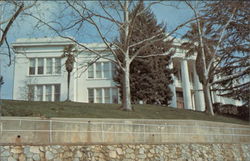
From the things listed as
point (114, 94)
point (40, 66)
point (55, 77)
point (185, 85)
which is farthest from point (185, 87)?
point (40, 66)

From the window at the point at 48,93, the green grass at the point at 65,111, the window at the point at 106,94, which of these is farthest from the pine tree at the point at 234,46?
the window at the point at 48,93

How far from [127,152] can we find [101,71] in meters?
19.1

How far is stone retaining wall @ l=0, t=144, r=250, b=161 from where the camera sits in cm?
771

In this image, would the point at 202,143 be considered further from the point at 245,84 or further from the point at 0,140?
the point at 245,84

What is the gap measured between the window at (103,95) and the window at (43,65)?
13.5 ft

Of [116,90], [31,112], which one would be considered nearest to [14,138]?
[31,112]

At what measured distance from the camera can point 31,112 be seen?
32.3 feet

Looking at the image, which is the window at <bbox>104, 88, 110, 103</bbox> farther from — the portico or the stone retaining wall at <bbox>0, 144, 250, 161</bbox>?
the stone retaining wall at <bbox>0, 144, 250, 161</bbox>

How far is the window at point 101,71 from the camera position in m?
27.7

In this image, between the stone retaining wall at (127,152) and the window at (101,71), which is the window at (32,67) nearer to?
the window at (101,71)

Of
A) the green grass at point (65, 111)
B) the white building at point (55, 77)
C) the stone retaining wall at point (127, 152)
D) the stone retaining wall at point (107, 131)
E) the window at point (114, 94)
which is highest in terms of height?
the white building at point (55, 77)

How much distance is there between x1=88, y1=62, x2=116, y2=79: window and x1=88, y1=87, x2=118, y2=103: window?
140 cm

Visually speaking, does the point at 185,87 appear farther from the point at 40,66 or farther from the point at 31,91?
the point at 31,91

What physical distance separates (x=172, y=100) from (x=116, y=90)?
19.3 feet
